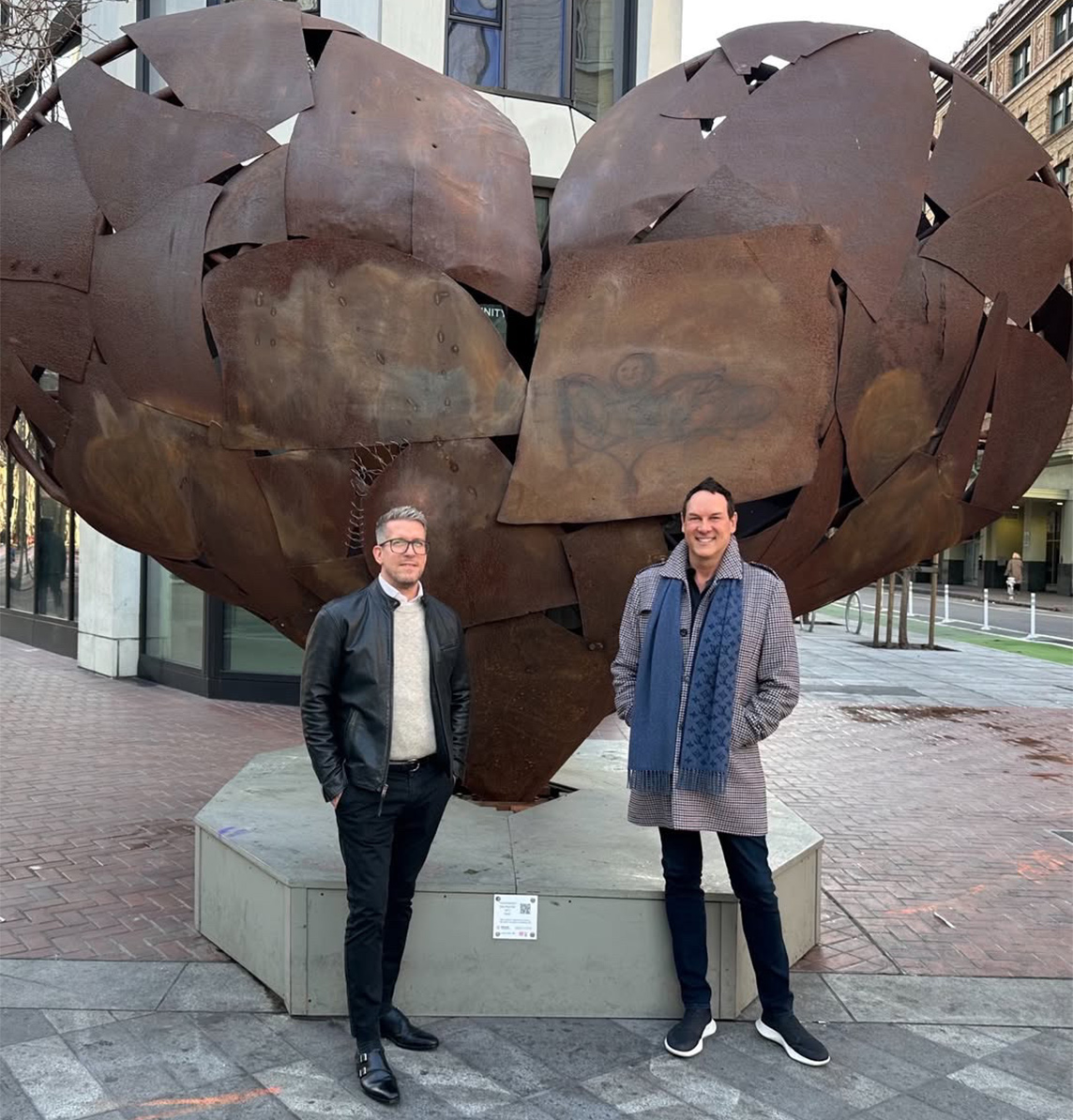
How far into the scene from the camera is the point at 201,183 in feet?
12.9

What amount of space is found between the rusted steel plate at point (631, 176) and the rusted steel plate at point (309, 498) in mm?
1134

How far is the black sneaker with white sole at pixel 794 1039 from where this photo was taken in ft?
11.5

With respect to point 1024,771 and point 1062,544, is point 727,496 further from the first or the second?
point 1062,544

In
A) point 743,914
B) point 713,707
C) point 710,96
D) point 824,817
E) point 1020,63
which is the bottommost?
point 824,817

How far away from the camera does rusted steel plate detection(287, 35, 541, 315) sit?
3818 millimetres

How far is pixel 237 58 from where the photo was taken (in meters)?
4.05

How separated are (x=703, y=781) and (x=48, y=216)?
3.19 meters

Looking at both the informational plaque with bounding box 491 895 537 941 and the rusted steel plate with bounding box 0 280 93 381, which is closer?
the informational plaque with bounding box 491 895 537 941

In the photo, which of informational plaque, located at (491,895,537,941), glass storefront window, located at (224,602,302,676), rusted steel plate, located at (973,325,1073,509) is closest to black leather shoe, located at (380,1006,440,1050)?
informational plaque, located at (491,895,537,941)

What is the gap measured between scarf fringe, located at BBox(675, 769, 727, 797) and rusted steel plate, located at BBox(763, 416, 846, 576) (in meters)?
1.07

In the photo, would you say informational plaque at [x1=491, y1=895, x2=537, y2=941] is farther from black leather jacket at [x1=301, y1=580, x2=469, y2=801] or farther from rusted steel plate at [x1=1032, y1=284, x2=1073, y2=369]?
rusted steel plate at [x1=1032, y1=284, x2=1073, y2=369]

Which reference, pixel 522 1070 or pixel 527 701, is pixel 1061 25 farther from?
pixel 522 1070

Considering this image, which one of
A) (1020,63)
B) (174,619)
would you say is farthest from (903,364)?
(1020,63)

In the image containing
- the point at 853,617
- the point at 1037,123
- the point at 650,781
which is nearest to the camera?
the point at 650,781
